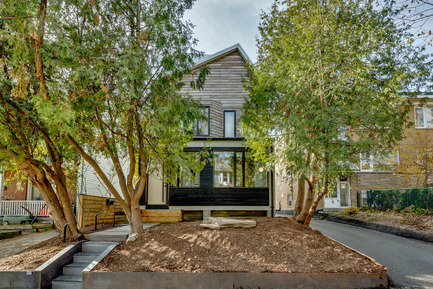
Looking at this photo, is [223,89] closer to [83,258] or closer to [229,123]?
[229,123]

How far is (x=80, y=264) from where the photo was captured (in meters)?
6.55

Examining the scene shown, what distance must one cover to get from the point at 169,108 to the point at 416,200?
436 inches

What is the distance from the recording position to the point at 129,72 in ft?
19.5

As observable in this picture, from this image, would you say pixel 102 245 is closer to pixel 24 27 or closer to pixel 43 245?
pixel 43 245

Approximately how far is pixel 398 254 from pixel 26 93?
9.90 meters

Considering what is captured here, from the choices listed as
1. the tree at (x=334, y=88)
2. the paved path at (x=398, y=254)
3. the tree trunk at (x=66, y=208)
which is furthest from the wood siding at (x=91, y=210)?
the paved path at (x=398, y=254)

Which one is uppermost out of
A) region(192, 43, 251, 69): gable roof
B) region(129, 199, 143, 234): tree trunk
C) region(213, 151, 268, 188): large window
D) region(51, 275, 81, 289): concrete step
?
region(192, 43, 251, 69): gable roof

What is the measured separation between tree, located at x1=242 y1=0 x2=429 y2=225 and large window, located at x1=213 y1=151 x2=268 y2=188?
3.20m

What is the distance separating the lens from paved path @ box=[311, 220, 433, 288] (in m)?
5.99

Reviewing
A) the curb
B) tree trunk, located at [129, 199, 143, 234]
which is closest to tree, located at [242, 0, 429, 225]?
tree trunk, located at [129, 199, 143, 234]

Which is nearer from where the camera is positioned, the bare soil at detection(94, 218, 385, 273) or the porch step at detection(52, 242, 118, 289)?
the bare soil at detection(94, 218, 385, 273)

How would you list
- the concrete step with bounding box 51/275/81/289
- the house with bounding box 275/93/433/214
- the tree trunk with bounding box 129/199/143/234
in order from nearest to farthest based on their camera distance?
the concrete step with bounding box 51/275/81/289
the tree trunk with bounding box 129/199/143/234
the house with bounding box 275/93/433/214

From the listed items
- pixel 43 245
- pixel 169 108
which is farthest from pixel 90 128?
pixel 43 245

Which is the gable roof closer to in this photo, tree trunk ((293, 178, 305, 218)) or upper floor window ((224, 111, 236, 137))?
upper floor window ((224, 111, 236, 137))
